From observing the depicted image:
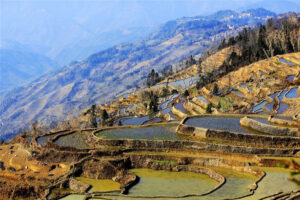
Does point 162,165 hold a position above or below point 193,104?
below

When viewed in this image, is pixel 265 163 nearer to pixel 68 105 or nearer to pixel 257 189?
pixel 257 189

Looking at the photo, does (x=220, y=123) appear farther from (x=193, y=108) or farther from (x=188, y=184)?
(x=193, y=108)

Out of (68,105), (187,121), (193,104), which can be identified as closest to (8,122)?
(68,105)

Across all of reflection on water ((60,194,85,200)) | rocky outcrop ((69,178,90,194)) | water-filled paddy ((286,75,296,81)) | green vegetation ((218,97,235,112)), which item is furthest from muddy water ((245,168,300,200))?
water-filled paddy ((286,75,296,81))

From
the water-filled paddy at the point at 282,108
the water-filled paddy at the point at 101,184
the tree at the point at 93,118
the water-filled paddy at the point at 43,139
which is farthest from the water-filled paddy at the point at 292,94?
the water-filled paddy at the point at 43,139

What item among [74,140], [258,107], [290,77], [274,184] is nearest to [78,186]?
[74,140]

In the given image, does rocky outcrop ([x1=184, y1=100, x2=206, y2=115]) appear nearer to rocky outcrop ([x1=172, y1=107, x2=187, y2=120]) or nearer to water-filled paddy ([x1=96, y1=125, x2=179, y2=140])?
rocky outcrop ([x1=172, y1=107, x2=187, y2=120])
